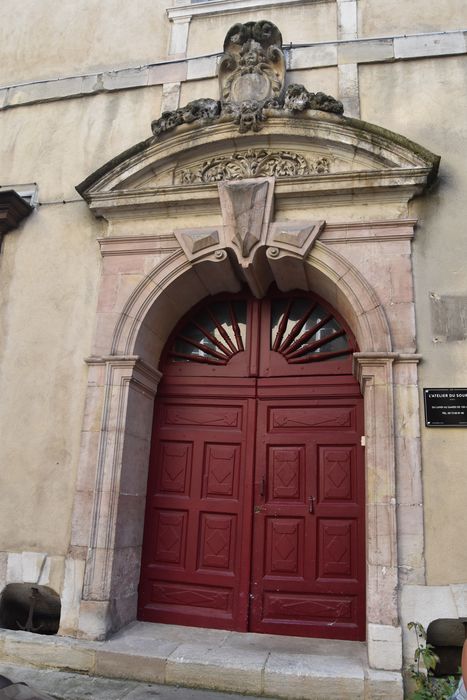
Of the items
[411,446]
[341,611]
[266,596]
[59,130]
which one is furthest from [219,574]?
[59,130]

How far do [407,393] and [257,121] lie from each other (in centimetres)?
266

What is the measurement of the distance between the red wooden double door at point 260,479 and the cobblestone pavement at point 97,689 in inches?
34.9

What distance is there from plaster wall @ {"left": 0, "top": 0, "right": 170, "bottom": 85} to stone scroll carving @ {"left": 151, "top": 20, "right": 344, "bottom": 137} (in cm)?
89

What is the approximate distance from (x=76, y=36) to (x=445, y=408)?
5353 mm

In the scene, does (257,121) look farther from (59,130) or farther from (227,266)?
(59,130)

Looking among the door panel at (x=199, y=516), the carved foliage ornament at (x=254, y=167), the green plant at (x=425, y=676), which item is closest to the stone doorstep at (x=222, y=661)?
the green plant at (x=425, y=676)

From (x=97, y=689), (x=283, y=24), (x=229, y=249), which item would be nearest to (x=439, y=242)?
(x=229, y=249)

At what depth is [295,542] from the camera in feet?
15.7

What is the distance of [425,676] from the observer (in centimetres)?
375

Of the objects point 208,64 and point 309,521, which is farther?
point 208,64

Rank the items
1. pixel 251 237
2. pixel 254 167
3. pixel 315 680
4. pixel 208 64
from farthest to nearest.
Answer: pixel 208 64
pixel 254 167
pixel 251 237
pixel 315 680

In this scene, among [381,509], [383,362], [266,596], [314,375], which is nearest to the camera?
[381,509]

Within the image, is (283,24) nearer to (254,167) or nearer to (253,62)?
(253,62)

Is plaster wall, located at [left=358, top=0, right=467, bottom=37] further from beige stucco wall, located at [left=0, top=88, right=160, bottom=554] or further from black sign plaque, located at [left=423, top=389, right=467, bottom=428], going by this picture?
black sign plaque, located at [left=423, top=389, right=467, bottom=428]
